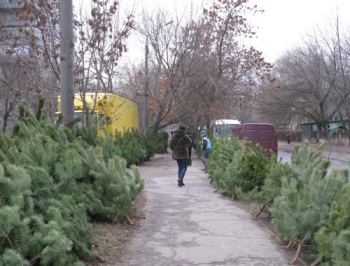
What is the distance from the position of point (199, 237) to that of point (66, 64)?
4299mm

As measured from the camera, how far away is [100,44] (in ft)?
37.5

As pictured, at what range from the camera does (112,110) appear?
693 inches

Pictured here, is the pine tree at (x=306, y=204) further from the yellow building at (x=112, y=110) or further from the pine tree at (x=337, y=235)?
the yellow building at (x=112, y=110)

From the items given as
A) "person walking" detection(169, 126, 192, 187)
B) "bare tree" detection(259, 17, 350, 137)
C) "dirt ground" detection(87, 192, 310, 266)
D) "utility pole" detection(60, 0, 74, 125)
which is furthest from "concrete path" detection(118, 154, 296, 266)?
"bare tree" detection(259, 17, 350, 137)

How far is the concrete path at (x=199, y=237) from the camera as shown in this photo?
5734 mm

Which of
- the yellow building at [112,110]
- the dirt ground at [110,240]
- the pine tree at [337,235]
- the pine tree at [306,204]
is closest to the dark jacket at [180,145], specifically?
the yellow building at [112,110]

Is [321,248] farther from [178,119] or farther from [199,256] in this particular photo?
[178,119]

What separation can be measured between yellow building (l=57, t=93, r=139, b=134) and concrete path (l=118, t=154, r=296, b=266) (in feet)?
12.8

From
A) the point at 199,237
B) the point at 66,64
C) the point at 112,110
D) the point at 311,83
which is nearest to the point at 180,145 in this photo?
the point at 66,64

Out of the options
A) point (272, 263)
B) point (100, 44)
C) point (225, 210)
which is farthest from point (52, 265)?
point (100, 44)

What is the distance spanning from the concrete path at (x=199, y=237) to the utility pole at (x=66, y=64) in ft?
8.13

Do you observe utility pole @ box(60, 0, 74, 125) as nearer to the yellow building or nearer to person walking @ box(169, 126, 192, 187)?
the yellow building

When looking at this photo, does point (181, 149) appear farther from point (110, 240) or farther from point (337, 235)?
point (337, 235)

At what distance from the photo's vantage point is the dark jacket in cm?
1297
